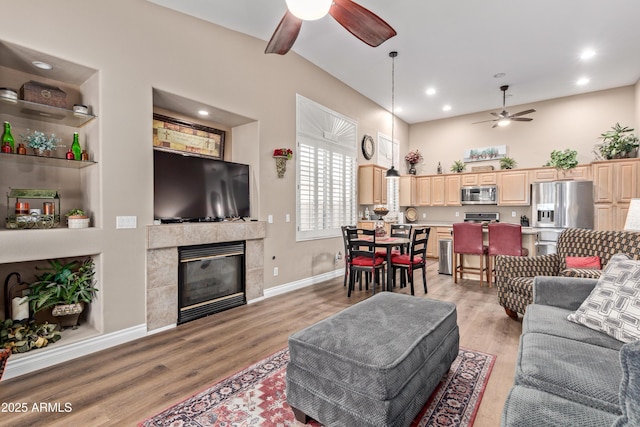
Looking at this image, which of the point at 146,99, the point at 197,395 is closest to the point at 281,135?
the point at 146,99

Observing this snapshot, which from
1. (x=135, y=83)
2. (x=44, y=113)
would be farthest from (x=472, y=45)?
(x=44, y=113)

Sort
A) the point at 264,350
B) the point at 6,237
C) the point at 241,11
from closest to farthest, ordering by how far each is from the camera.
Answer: the point at 6,237 → the point at 264,350 → the point at 241,11

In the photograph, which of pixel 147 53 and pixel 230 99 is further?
pixel 230 99

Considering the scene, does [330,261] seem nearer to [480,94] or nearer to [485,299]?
[485,299]

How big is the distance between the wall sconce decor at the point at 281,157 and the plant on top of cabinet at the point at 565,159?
18.5ft

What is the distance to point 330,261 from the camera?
19.1 feet

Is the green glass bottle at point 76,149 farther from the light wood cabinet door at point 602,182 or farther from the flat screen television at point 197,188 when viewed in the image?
the light wood cabinet door at point 602,182

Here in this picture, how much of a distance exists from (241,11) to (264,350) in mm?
3717

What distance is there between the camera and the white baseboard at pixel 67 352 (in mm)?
2426

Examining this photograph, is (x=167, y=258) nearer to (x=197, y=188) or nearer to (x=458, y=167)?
(x=197, y=188)

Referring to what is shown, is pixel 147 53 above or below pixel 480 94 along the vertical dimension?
below

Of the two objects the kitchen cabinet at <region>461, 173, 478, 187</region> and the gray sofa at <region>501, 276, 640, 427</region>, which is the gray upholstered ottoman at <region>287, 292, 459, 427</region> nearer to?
the gray sofa at <region>501, 276, 640, 427</region>

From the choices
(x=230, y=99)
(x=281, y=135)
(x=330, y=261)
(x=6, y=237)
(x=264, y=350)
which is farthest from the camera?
(x=330, y=261)

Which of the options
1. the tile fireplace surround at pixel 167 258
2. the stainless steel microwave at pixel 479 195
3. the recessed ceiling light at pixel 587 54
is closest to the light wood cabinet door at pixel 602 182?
the stainless steel microwave at pixel 479 195
